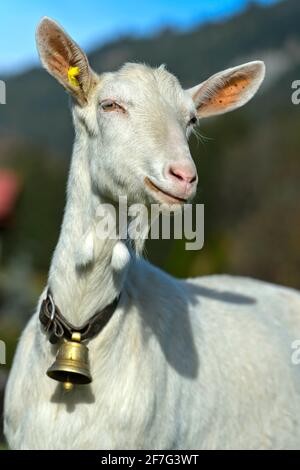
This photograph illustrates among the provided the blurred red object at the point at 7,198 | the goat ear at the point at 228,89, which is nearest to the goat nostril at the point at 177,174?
the goat ear at the point at 228,89

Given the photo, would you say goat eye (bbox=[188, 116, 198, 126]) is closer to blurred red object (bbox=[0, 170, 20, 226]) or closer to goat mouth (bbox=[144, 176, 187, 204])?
goat mouth (bbox=[144, 176, 187, 204])

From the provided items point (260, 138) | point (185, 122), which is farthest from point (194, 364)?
point (260, 138)

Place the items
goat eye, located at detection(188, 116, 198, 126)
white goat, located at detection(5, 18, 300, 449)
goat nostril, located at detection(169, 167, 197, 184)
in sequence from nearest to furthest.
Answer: goat nostril, located at detection(169, 167, 197, 184) → white goat, located at detection(5, 18, 300, 449) → goat eye, located at detection(188, 116, 198, 126)

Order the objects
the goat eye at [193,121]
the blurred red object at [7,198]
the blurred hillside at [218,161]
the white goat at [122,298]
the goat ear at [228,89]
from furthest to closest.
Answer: the blurred hillside at [218,161] → the blurred red object at [7,198] → the goat ear at [228,89] → the goat eye at [193,121] → the white goat at [122,298]

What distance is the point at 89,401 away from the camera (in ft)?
14.9

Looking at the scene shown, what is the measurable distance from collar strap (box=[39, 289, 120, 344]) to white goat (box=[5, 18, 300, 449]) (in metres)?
0.03

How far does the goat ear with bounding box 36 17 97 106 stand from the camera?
4609 mm

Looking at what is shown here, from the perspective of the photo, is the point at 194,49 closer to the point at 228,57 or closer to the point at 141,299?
the point at 228,57

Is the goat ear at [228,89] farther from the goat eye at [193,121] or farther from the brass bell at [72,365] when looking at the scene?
the brass bell at [72,365]

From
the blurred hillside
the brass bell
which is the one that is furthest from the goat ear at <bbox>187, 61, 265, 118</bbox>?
the brass bell

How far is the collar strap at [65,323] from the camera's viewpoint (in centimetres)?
458

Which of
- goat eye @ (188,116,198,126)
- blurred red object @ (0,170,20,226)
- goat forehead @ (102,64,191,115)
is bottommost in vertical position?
goat eye @ (188,116,198,126)

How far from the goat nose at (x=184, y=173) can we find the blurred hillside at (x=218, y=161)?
991mm

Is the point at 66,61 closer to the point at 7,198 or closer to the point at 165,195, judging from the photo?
the point at 165,195
